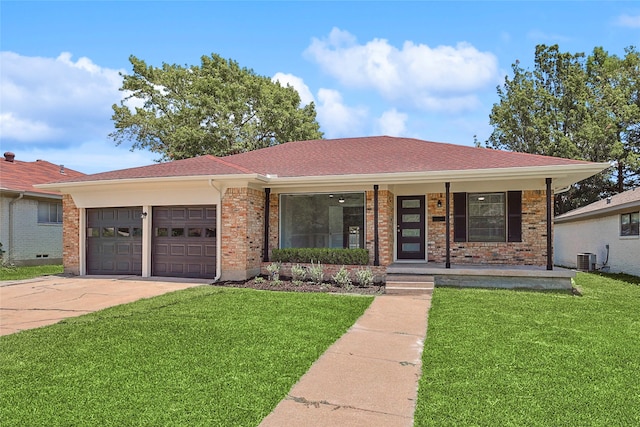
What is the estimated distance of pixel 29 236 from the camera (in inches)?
601

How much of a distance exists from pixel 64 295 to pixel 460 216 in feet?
32.0

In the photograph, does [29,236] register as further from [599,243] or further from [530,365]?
[599,243]

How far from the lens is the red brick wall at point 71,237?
12.1 meters

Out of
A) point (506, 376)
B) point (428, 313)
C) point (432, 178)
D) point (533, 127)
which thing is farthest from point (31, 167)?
point (533, 127)

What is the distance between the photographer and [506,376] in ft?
12.9

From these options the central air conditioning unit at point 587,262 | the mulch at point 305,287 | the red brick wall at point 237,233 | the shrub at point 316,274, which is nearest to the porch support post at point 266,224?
the red brick wall at point 237,233

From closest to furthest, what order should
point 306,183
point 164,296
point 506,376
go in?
point 506,376 → point 164,296 → point 306,183

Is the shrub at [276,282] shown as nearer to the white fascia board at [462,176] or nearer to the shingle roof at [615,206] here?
the white fascia board at [462,176]

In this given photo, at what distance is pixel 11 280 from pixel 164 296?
6.02 metres

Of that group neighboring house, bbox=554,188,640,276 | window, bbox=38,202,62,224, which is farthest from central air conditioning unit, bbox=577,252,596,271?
window, bbox=38,202,62,224

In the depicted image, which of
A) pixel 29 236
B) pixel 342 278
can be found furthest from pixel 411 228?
pixel 29 236

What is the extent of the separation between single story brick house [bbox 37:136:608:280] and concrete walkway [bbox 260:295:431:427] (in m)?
5.14

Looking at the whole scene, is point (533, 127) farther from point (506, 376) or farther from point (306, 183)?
point (506, 376)

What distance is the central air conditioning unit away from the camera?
51.1 feet
